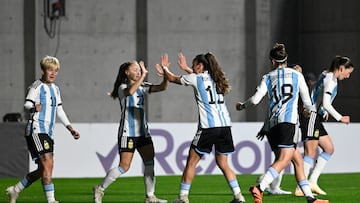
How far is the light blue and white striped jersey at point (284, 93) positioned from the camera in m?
12.0

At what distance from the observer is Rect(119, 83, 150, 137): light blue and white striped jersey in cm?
1276

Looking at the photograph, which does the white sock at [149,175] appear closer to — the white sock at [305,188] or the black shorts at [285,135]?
the black shorts at [285,135]

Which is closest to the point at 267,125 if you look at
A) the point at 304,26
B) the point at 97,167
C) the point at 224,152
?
the point at 224,152

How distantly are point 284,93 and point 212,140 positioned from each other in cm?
98

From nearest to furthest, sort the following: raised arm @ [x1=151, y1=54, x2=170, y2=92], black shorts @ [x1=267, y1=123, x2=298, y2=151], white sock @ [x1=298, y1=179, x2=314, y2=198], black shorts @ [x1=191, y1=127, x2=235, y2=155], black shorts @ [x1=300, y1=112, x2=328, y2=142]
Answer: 1. black shorts @ [x1=267, y1=123, x2=298, y2=151]
2. white sock @ [x1=298, y1=179, x2=314, y2=198]
3. black shorts @ [x1=191, y1=127, x2=235, y2=155]
4. raised arm @ [x1=151, y1=54, x2=170, y2=92]
5. black shorts @ [x1=300, y1=112, x2=328, y2=142]

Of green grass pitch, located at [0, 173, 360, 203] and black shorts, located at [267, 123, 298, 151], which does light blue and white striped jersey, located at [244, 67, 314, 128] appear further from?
green grass pitch, located at [0, 173, 360, 203]

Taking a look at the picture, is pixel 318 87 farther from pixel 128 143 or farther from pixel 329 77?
pixel 128 143

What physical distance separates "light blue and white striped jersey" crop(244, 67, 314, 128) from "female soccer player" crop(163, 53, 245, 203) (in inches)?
23.0

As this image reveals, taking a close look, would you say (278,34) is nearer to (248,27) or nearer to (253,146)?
(248,27)

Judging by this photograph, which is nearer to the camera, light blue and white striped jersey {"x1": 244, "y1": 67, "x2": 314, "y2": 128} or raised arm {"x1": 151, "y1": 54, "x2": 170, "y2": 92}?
light blue and white striped jersey {"x1": 244, "y1": 67, "x2": 314, "y2": 128}

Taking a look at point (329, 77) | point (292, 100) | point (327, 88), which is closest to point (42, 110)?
point (292, 100)

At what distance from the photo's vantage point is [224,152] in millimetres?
12445

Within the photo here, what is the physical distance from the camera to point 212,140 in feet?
40.7

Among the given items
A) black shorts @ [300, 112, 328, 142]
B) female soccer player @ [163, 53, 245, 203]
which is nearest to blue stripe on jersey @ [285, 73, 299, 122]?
female soccer player @ [163, 53, 245, 203]
